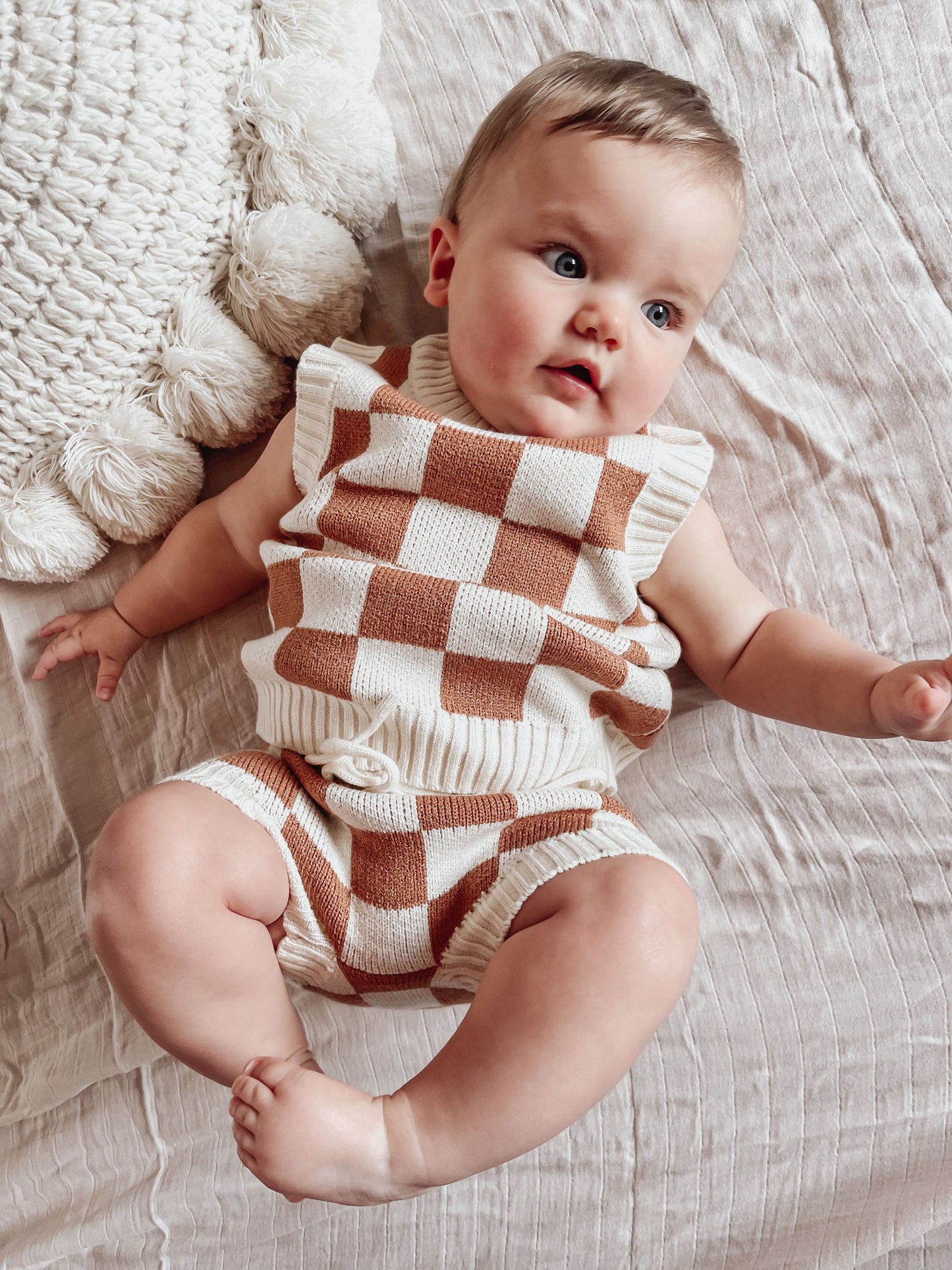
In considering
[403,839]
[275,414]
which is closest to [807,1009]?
[403,839]

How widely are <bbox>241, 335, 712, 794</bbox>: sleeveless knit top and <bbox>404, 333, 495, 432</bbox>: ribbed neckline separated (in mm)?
14

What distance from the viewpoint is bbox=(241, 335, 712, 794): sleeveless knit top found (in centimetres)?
83

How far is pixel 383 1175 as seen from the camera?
712 mm

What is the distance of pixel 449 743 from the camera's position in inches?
32.5

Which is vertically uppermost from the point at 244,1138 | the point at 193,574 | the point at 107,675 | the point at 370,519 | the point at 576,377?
the point at 576,377

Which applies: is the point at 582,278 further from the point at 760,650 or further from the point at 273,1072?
the point at 273,1072

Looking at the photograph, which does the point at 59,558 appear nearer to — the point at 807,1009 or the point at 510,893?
the point at 510,893

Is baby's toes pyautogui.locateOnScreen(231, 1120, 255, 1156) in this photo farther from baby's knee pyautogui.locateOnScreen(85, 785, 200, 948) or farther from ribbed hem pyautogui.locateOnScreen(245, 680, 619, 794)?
ribbed hem pyautogui.locateOnScreen(245, 680, 619, 794)

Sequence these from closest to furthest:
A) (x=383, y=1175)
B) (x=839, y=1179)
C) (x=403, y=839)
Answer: (x=383, y=1175) < (x=403, y=839) < (x=839, y=1179)

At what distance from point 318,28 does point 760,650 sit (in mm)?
723

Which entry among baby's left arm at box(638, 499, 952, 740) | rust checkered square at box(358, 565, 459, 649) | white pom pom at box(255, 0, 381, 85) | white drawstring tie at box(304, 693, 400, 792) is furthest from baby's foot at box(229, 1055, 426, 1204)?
white pom pom at box(255, 0, 381, 85)

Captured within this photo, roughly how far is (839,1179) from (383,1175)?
18.7 inches

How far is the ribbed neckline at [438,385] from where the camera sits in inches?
35.3

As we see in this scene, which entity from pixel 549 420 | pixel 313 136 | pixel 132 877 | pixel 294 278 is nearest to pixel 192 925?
pixel 132 877
